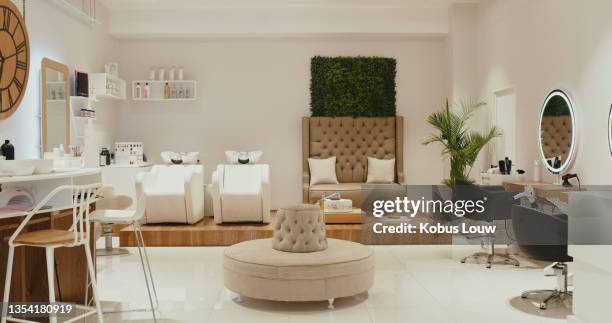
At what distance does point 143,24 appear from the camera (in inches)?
352

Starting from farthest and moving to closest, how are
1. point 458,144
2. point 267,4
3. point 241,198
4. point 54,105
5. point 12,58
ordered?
point 267,4 → point 458,144 → point 241,198 → point 54,105 → point 12,58

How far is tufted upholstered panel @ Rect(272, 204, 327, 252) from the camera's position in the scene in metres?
4.55

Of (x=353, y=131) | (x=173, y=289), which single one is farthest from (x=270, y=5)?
(x=173, y=289)

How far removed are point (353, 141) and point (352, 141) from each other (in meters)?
0.02

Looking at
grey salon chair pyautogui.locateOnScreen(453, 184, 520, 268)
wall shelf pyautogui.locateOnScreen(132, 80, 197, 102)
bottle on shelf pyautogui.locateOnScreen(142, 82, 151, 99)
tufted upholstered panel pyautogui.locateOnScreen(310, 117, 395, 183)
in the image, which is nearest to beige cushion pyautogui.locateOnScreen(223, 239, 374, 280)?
grey salon chair pyautogui.locateOnScreen(453, 184, 520, 268)

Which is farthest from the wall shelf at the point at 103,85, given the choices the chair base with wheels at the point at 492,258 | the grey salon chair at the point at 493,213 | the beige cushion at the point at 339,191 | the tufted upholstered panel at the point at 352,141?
the chair base with wheels at the point at 492,258

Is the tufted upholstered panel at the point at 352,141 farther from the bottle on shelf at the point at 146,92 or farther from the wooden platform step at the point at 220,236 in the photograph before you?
the bottle on shelf at the point at 146,92

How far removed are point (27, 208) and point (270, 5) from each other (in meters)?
6.03

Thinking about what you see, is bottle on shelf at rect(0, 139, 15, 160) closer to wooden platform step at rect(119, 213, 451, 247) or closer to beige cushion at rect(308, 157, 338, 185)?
wooden platform step at rect(119, 213, 451, 247)

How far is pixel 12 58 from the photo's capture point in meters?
5.91

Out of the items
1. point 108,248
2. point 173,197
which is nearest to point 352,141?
point 173,197

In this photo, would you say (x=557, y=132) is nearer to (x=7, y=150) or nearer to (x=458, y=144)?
(x=458, y=144)

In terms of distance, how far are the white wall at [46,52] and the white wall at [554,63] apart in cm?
564

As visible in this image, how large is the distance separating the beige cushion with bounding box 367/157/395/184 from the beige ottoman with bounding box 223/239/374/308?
4465mm
